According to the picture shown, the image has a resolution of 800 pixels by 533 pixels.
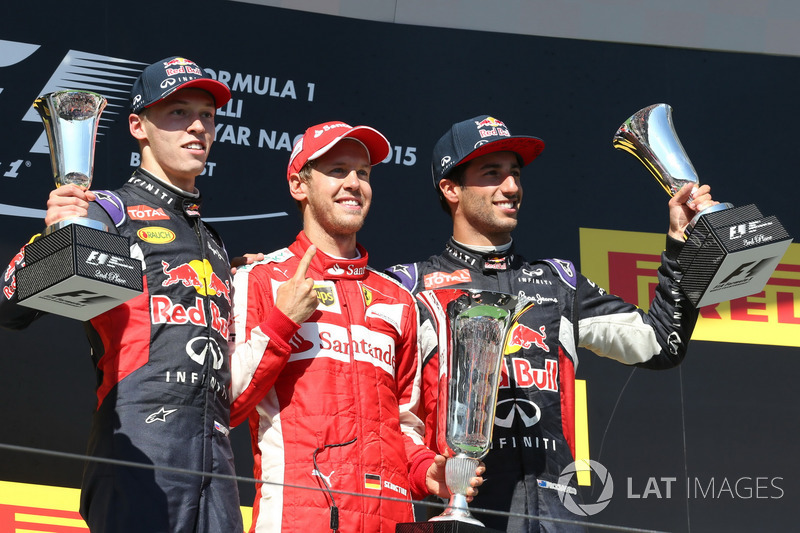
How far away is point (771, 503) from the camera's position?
371cm

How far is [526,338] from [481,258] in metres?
0.29

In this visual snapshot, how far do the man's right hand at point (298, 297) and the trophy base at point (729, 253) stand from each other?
0.87 m

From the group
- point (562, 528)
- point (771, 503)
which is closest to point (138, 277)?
point (562, 528)

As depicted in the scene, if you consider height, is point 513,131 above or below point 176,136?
above

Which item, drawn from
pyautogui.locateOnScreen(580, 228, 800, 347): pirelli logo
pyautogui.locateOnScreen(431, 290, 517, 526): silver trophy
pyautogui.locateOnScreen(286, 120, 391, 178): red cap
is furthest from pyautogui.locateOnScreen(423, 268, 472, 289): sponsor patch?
pyautogui.locateOnScreen(580, 228, 800, 347): pirelli logo

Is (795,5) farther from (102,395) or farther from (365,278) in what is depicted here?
(102,395)

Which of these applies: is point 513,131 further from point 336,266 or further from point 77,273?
point 77,273

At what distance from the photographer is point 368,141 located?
2859 millimetres

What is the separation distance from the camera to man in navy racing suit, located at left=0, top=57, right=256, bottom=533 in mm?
2182

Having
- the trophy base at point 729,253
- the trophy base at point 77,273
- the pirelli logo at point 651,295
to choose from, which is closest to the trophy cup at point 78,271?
the trophy base at point 77,273

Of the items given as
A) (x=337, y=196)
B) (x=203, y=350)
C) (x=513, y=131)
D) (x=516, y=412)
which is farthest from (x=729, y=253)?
(x=513, y=131)

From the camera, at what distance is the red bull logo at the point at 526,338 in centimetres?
276

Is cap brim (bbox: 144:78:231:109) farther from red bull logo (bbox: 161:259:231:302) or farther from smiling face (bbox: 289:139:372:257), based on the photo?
red bull logo (bbox: 161:259:231:302)

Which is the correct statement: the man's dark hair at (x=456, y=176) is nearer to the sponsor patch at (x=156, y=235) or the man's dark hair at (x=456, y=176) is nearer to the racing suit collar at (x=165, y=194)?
the racing suit collar at (x=165, y=194)
